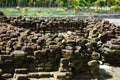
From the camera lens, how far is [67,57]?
962 cm

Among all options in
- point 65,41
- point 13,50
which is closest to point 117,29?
point 65,41

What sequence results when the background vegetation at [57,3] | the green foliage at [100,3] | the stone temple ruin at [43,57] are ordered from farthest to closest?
the background vegetation at [57,3] < the green foliage at [100,3] < the stone temple ruin at [43,57]

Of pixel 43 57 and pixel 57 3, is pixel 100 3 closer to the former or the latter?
pixel 57 3

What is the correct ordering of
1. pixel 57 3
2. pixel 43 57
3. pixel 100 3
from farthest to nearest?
pixel 57 3, pixel 100 3, pixel 43 57

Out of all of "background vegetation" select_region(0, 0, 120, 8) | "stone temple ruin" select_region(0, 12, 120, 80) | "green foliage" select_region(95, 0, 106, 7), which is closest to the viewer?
"stone temple ruin" select_region(0, 12, 120, 80)

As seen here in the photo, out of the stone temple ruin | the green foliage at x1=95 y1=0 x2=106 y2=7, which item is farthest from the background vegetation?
the stone temple ruin

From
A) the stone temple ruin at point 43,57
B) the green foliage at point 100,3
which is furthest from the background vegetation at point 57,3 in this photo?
the stone temple ruin at point 43,57

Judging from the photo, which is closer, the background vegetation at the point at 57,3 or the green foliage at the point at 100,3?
the green foliage at the point at 100,3

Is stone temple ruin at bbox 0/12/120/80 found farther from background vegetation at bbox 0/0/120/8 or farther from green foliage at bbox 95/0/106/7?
green foliage at bbox 95/0/106/7

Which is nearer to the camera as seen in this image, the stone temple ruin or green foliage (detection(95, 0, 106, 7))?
the stone temple ruin

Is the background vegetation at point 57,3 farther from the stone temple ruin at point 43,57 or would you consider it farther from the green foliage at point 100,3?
the stone temple ruin at point 43,57

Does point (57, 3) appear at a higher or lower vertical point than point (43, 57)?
lower

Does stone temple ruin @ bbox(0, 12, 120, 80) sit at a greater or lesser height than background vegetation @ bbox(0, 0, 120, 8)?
greater

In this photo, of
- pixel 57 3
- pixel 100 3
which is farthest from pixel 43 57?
pixel 57 3
